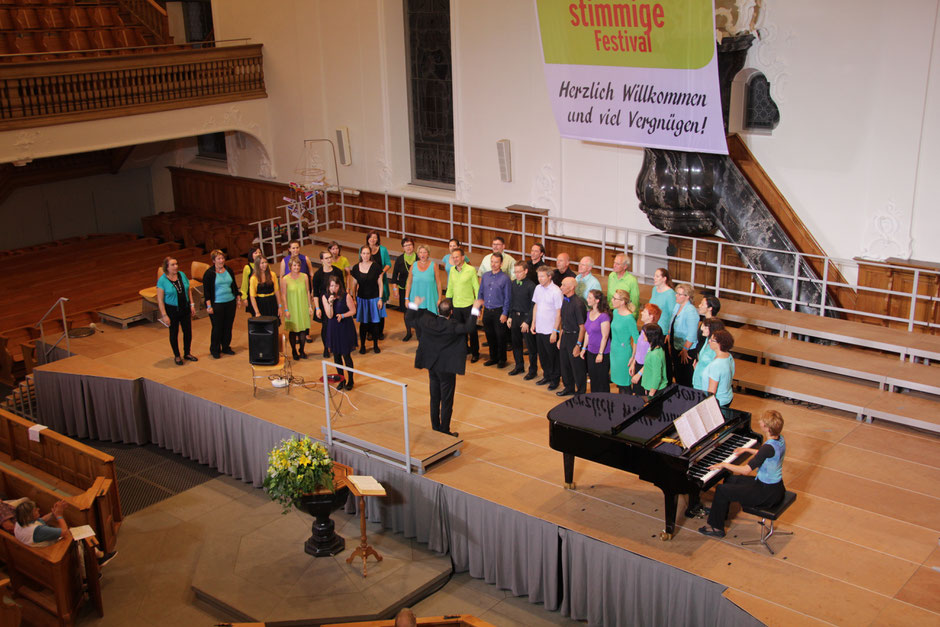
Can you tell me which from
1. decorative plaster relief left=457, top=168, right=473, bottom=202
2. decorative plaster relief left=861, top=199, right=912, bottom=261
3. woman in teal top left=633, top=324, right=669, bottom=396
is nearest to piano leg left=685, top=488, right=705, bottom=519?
woman in teal top left=633, top=324, right=669, bottom=396

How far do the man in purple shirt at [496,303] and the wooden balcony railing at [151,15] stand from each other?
10068 mm

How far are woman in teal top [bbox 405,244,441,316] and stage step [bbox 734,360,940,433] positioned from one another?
3451mm

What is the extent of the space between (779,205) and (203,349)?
7.24m

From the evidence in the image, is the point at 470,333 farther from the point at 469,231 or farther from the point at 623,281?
the point at 469,231

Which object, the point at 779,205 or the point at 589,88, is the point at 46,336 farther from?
the point at 779,205

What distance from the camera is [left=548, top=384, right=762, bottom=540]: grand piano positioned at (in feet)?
21.6

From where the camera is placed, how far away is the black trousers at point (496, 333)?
1030 cm

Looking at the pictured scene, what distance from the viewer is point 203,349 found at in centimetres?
1145

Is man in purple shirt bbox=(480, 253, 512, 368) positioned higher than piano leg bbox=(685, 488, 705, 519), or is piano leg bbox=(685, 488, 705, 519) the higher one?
man in purple shirt bbox=(480, 253, 512, 368)

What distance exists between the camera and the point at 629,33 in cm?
1036

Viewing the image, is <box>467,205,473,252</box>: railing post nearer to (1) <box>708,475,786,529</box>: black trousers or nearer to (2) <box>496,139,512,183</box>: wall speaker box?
(2) <box>496,139,512,183</box>: wall speaker box

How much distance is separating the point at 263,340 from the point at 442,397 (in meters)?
2.39

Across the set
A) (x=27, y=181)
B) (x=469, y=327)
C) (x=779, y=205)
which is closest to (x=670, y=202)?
(x=779, y=205)

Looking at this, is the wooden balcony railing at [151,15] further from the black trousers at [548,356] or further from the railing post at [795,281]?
the railing post at [795,281]
